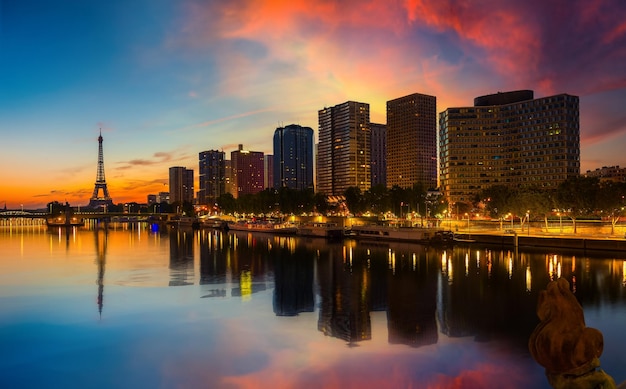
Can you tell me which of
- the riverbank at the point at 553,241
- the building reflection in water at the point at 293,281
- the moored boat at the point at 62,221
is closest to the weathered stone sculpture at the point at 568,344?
the building reflection in water at the point at 293,281

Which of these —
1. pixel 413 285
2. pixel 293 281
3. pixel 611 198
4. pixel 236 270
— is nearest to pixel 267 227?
pixel 236 270

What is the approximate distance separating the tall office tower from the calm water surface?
132734 millimetres

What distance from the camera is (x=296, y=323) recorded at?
88.6 feet

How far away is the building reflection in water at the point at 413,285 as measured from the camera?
25.8m

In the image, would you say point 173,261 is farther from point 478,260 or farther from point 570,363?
point 570,363

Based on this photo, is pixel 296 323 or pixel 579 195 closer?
pixel 296 323

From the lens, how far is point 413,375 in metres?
18.6

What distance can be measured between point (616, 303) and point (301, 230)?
76.2m

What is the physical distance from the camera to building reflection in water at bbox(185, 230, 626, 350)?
25.8 metres

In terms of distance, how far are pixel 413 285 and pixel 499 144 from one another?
159532 mm

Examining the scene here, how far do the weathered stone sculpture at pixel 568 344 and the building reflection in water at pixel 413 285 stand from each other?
14.9m

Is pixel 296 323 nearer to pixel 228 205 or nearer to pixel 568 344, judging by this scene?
pixel 568 344

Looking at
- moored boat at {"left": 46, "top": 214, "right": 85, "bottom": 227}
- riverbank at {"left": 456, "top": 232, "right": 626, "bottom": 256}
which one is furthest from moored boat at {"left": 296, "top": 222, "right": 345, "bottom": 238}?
moored boat at {"left": 46, "top": 214, "right": 85, "bottom": 227}

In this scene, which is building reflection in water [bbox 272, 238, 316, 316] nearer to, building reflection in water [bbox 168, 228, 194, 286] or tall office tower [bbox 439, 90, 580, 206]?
building reflection in water [bbox 168, 228, 194, 286]
